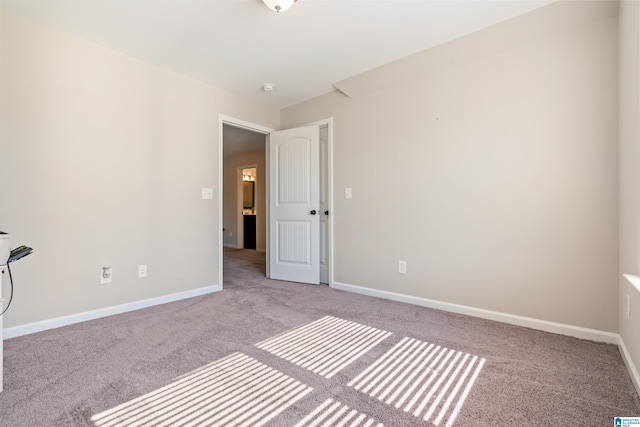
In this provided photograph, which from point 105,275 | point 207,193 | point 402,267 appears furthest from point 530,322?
point 105,275

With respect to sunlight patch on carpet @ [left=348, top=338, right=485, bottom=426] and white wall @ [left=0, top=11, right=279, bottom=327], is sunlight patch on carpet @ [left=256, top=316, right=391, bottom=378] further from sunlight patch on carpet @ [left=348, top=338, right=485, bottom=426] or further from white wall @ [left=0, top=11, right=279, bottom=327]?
white wall @ [left=0, top=11, right=279, bottom=327]

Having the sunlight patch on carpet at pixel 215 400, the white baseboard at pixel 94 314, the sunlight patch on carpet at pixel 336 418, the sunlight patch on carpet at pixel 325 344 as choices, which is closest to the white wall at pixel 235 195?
the white baseboard at pixel 94 314

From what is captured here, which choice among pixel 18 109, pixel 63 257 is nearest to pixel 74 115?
pixel 18 109

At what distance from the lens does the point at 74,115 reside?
227 cm

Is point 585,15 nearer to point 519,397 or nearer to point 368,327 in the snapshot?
point 519,397

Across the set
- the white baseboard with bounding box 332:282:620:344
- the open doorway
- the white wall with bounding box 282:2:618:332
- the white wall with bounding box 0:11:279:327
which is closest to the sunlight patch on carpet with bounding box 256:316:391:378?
the white baseboard with bounding box 332:282:620:344

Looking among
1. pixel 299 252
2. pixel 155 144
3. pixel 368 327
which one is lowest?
pixel 368 327

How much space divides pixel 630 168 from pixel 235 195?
263 inches

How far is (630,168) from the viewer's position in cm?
158

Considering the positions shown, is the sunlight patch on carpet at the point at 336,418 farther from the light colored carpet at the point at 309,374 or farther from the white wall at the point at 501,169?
the white wall at the point at 501,169

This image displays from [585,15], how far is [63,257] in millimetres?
4078

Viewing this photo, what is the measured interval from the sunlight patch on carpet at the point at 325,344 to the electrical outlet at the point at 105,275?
1.53 m

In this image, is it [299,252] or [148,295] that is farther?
[299,252]

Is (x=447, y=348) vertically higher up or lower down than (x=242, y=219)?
lower down
